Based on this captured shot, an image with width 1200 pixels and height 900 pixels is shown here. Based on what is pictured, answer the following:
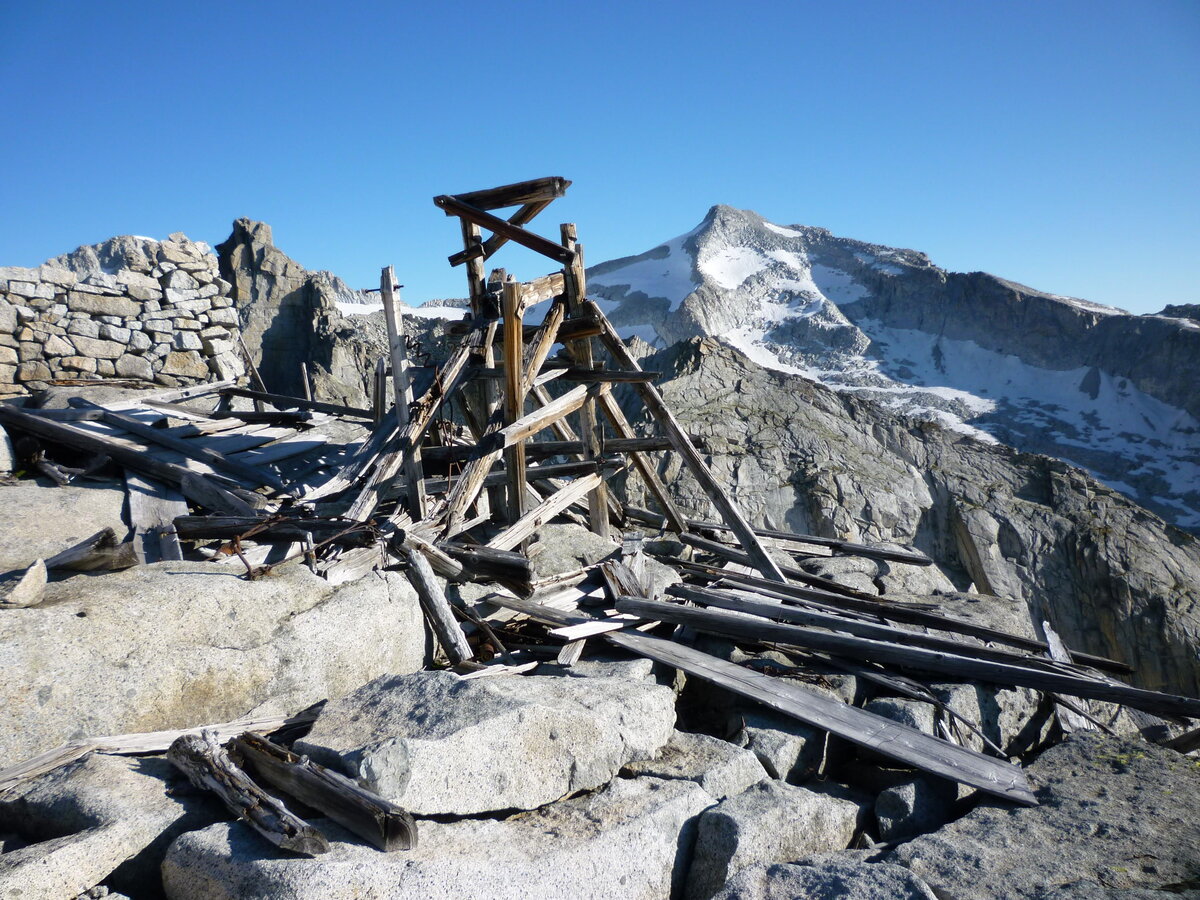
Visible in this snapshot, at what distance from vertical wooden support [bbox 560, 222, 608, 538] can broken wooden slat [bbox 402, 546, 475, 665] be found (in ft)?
9.97

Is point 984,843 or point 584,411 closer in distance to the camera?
point 984,843

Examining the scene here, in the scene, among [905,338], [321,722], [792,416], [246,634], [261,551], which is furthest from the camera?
[905,338]

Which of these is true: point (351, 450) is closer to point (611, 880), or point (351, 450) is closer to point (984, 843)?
point (611, 880)

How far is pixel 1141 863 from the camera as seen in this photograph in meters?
3.52

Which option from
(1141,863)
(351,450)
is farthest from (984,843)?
(351,450)

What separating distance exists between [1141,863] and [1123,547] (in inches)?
932

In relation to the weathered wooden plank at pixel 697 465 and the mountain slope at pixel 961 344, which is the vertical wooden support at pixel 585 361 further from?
the mountain slope at pixel 961 344

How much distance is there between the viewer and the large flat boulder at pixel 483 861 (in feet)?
8.80

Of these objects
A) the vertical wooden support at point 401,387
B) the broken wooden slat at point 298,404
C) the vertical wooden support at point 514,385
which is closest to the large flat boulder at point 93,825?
the vertical wooden support at point 401,387

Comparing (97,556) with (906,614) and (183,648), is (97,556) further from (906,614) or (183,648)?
(906,614)

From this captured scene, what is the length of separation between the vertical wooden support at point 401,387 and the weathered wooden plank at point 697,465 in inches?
82.0

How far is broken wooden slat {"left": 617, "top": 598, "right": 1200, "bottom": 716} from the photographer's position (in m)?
4.72

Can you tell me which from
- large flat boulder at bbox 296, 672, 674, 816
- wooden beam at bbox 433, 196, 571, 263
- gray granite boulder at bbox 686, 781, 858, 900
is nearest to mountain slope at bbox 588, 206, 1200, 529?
wooden beam at bbox 433, 196, 571, 263

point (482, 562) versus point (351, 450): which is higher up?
point (351, 450)
